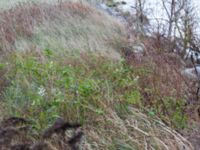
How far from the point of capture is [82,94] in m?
3.07

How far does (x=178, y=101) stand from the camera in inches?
144

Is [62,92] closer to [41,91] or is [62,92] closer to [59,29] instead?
[41,91]

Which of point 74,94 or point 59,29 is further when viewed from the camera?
point 59,29

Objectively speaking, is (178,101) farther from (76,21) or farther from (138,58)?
(76,21)

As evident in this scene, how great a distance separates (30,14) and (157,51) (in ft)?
7.08

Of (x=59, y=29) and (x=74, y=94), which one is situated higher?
(x=59, y=29)

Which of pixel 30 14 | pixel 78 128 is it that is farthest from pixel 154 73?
pixel 30 14

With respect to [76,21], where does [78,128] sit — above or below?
below

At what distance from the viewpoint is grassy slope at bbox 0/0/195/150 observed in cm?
288

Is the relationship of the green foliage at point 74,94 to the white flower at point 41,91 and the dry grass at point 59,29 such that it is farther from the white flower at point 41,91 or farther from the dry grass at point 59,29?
the dry grass at point 59,29

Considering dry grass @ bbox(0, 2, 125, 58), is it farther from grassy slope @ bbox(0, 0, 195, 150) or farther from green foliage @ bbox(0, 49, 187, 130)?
green foliage @ bbox(0, 49, 187, 130)

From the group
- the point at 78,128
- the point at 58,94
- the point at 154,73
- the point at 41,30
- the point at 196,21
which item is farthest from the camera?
the point at 196,21

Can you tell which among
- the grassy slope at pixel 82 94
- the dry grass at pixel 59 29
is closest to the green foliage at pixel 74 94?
the grassy slope at pixel 82 94

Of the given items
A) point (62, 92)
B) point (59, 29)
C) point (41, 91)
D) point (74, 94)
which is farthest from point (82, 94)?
point (59, 29)
